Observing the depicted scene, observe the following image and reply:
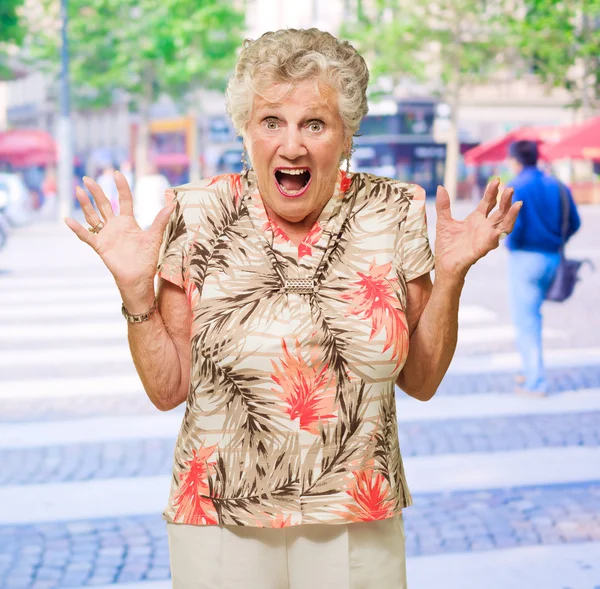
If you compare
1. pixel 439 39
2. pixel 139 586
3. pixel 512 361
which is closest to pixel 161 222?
pixel 139 586

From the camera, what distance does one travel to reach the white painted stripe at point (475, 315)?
11547 millimetres

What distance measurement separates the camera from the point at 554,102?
5106cm

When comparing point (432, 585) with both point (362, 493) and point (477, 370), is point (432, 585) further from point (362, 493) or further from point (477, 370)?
point (477, 370)

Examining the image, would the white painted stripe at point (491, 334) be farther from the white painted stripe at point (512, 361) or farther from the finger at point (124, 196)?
the finger at point (124, 196)

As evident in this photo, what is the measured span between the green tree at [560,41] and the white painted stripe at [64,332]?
22.9 metres

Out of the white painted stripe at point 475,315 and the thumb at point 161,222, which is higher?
the thumb at point 161,222

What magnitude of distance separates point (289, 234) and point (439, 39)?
3739 centimetres

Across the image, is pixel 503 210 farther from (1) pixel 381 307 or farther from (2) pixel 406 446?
(2) pixel 406 446

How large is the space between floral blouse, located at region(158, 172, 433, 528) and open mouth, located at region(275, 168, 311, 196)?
3.2 inches

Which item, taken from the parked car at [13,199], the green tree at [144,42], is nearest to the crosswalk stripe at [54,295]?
the parked car at [13,199]

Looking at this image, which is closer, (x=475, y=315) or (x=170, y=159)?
(x=475, y=315)

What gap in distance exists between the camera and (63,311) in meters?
12.3

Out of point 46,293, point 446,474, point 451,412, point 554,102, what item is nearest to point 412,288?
point 446,474

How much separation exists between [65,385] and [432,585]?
15.6ft
